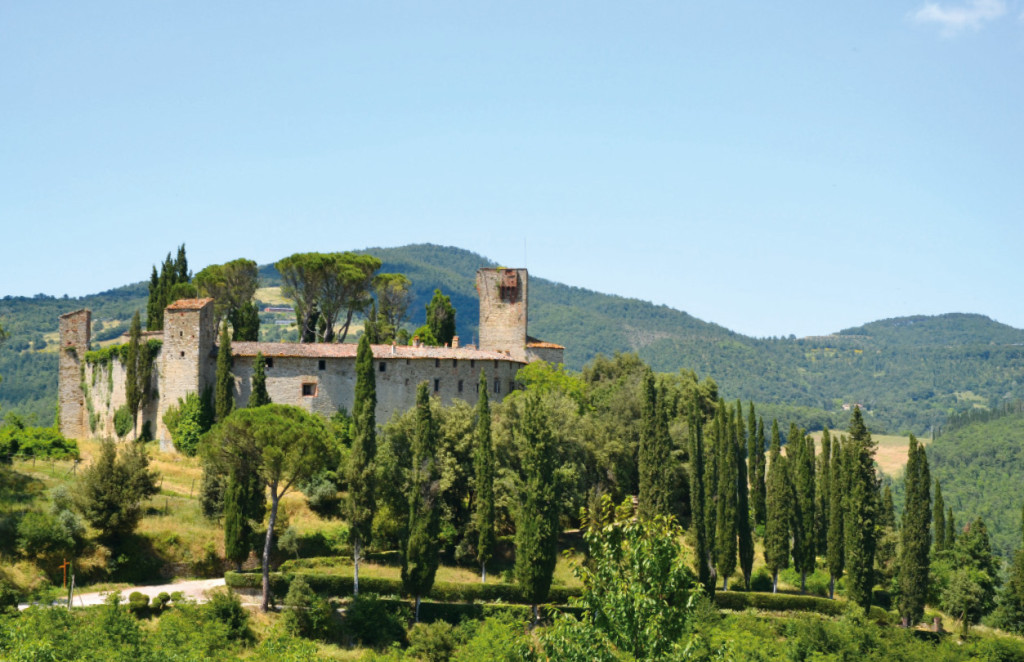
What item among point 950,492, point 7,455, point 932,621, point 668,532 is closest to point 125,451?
point 7,455

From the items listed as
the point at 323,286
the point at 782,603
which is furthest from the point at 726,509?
the point at 323,286

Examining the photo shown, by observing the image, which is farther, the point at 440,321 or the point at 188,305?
the point at 440,321

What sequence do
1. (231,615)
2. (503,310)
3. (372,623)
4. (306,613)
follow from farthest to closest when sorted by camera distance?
(503,310) → (372,623) → (306,613) → (231,615)

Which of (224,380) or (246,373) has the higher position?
(246,373)

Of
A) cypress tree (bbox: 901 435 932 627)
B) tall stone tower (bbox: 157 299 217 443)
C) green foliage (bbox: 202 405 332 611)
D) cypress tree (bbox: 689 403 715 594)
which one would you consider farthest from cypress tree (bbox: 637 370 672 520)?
tall stone tower (bbox: 157 299 217 443)

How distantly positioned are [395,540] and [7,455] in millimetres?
18728

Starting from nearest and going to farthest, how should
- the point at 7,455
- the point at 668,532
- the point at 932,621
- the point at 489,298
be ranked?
the point at 668,532
the point at 7,455
the point at 932,621
the point at 489,298

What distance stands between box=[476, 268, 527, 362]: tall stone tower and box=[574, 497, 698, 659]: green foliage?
4736 cm

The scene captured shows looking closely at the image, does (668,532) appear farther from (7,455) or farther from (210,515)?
(7,455)

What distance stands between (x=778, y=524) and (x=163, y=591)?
2988 centimetres

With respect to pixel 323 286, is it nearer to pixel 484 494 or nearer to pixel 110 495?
pixel 484 494

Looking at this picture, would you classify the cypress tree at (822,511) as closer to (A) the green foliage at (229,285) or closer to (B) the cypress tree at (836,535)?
(B) the cypress tree at (836,535)

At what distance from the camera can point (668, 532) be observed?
1983 cm

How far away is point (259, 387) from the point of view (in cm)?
5247
